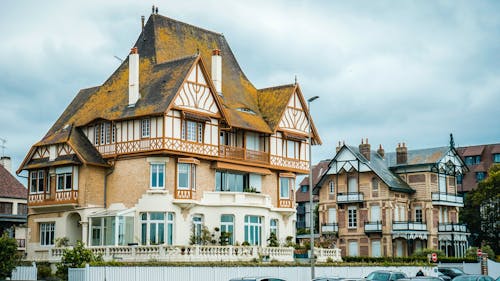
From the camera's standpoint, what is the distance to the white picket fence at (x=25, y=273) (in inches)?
1619

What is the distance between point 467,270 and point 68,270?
35.7m

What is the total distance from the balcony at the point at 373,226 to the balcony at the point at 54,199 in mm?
33639

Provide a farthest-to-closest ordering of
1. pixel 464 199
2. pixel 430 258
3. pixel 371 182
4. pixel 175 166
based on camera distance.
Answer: pixel 464 199, pixel 371 182, pixel 430 258, pixel 175 166

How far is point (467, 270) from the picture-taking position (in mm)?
61375

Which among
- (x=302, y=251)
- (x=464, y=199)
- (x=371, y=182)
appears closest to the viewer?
(x=302, y=251)

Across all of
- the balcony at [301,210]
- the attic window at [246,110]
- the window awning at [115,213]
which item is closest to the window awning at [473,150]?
the balcony at [301,210]

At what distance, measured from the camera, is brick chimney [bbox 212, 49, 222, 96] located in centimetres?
5244

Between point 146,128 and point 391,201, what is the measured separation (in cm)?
3226

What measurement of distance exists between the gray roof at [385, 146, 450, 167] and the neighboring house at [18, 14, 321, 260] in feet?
82.0

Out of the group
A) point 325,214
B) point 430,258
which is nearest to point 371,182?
point 325,214

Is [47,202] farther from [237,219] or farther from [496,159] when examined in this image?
[496,159]

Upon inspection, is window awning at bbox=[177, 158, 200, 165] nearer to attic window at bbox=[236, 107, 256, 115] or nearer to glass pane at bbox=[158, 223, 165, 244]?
glass pane at bbox=[158, 223, 165, 244]

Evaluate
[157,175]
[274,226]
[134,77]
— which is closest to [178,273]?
[157,175]

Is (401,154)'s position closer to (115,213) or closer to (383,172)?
(383,172)
